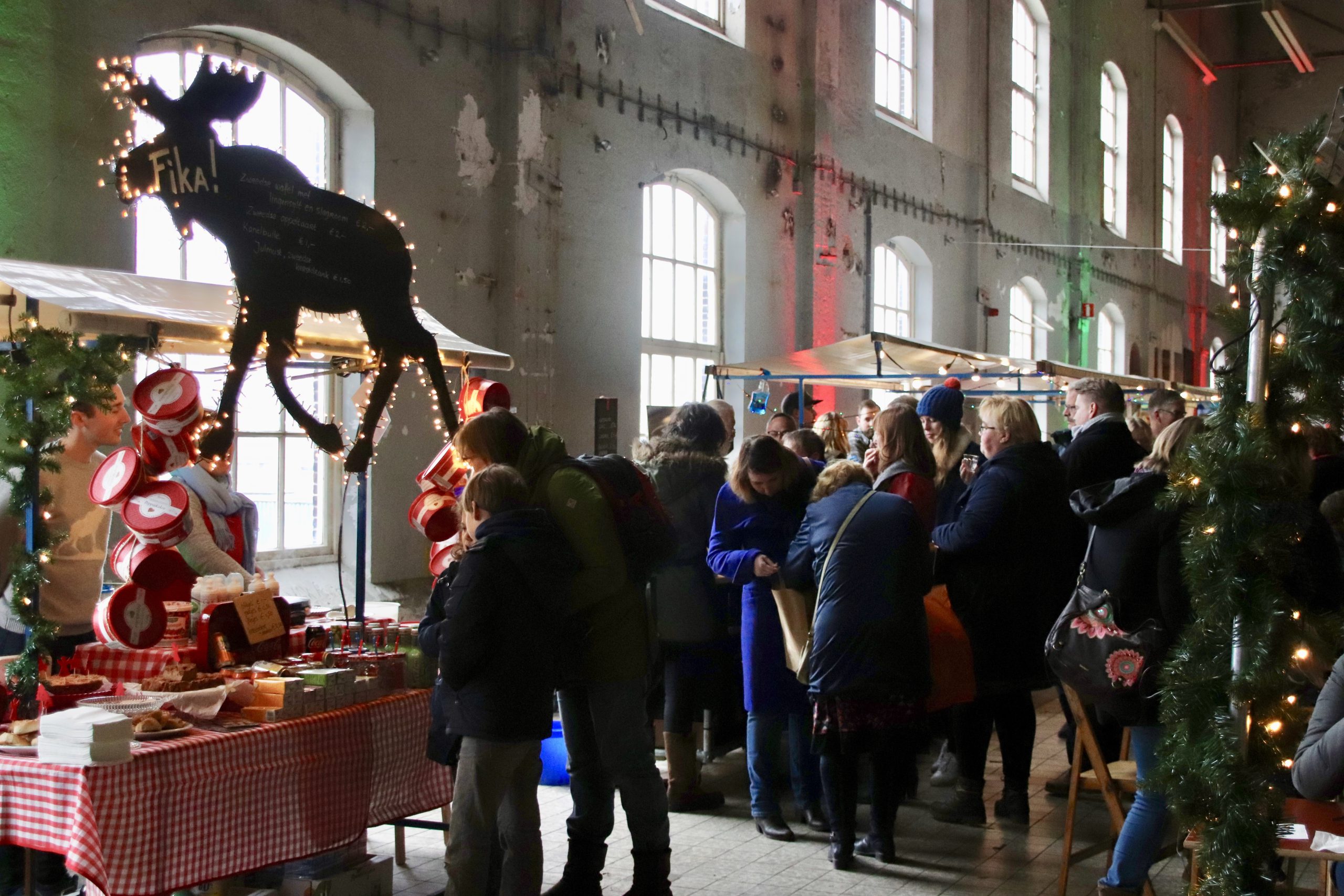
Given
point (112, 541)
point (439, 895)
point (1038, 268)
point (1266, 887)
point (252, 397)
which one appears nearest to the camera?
point (1266, 887)

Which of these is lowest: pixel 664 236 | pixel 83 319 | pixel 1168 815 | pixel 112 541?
pixel 1168 815

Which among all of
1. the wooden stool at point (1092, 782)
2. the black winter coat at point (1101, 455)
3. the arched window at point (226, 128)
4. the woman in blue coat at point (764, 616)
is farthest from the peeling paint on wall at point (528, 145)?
the wooden stool at point (1092, 782)

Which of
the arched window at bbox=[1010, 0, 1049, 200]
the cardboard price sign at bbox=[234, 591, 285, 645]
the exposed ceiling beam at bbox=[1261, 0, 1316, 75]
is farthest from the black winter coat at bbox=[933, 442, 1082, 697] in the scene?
the exposed ceiling beam at bbox=[1261, 0, 1316, 75]

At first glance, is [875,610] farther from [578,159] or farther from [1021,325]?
[1021,325]

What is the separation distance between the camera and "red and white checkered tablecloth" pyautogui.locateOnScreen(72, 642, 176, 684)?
426 cm

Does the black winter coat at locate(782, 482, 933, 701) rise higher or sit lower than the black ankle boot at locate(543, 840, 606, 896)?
higher

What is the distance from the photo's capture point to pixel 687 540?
5.49 meters

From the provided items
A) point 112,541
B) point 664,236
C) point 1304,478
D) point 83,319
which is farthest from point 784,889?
point 664,236

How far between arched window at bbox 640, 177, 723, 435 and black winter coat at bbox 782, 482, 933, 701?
540 cm

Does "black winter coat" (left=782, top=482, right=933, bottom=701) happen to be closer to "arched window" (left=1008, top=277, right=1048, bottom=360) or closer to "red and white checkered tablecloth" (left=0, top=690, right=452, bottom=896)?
"red and white checkered tablecloth" (left=0, top=690, right=452, bottom=896)

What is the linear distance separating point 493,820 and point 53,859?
160cm

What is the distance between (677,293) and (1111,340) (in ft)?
39.0

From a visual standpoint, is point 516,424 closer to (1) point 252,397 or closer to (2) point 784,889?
(2) point 784,889

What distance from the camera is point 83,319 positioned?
4.07 m
